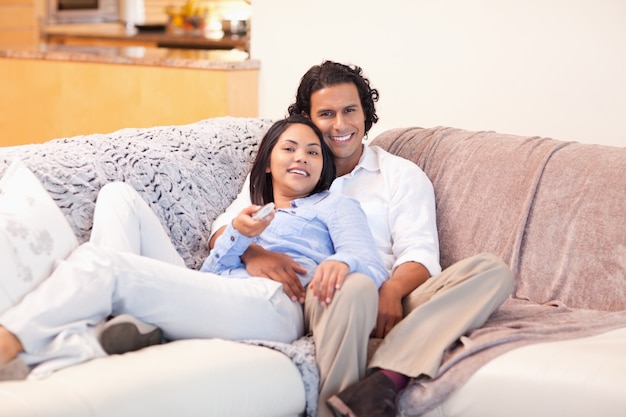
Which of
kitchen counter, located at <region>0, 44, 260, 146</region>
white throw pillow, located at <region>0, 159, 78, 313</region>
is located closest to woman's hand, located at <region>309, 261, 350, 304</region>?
white throw pillow, located at <region>0, 159, 78, 313</region>

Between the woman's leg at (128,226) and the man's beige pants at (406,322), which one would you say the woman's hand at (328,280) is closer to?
the man's beige pants at (406,322)

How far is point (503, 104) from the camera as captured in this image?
3771 mm

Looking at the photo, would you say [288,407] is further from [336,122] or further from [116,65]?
[116,65]

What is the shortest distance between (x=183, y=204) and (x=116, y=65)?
2167 mm

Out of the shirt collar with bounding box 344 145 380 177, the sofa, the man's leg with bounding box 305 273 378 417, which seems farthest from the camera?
the shirt collar with bounding box 344 145 380 177

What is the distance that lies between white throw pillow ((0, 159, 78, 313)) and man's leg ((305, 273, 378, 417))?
64cm

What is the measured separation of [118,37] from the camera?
689 cm

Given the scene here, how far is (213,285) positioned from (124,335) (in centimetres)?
28

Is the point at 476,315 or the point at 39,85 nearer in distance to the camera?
the point at 476,315

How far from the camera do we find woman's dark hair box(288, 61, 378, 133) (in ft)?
9.42

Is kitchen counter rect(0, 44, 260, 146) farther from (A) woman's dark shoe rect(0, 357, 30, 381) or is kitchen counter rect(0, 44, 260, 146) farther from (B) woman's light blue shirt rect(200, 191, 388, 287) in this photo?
(A) woman's dark shoe rect(0, 357, 30, 381)

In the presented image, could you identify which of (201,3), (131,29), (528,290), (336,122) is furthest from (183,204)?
(131,29)

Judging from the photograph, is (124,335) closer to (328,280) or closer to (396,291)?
(328,280)

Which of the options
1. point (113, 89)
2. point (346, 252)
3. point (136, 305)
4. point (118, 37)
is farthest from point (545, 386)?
point (118, 37)
